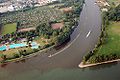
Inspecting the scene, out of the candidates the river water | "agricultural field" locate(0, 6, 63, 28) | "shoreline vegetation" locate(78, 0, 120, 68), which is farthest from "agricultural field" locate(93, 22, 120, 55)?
"agricultural field" locate(0, 6, 63, 28)

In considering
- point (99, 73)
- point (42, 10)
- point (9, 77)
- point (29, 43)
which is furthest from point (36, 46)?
point (42, 10)

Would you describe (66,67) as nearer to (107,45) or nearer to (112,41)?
(107,45)

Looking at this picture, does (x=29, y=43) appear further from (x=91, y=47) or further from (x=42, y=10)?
(x=42, y=10)

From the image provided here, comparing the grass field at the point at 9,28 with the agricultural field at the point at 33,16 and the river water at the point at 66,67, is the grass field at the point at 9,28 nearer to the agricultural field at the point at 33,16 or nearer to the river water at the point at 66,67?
the agricultural field at the point at 33,16

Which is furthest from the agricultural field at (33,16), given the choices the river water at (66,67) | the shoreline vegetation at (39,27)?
the river water at (66,67)

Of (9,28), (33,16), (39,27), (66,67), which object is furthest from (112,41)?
(9,28)

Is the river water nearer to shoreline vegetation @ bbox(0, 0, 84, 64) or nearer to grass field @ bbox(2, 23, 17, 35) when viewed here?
shoreline vegetation @ bbox(0, 0, 84, 64)
